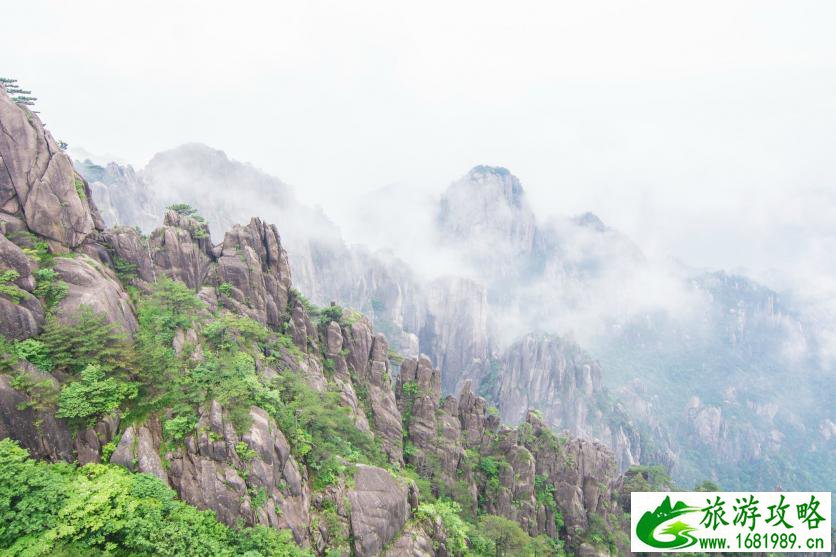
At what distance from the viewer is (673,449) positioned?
14862cm

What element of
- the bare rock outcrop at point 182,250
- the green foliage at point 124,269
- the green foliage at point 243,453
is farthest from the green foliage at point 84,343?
the bare rock outcrop at point 182,250

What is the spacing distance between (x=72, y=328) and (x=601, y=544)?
48.3 metres

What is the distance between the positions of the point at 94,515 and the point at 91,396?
5459mm

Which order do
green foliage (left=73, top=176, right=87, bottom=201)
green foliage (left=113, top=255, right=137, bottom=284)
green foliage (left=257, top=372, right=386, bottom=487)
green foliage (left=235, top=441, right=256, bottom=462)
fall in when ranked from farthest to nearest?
green foliage (left=113, top=255, right=137, bottom=284) → green foliage (left=73, top=176, right=87, bottom=201) → green foliage (left=257, top=372, right=386, bottom=487) → green foliage (left=235, top=441, right=256, bottom=462)

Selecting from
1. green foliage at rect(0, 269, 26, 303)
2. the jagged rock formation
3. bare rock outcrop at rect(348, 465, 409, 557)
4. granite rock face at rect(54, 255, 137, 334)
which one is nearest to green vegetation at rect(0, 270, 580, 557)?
granite rock face at rect(54, 255, 137, 334)

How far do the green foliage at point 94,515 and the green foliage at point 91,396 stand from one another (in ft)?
6.33

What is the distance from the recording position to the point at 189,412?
19.2 meters

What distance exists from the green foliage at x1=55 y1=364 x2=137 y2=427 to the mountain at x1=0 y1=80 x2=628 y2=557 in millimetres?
70

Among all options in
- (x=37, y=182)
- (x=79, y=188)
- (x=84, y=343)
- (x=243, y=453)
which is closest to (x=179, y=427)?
(x=243, y=453)

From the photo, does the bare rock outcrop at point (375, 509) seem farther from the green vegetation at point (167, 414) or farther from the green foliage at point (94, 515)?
the green foliage at point (94, 515)

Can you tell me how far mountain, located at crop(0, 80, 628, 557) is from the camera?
1498 centimetres

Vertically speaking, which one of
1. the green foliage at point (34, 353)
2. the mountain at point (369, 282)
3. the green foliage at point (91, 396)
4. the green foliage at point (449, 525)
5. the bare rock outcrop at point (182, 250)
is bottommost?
the green foliage at point (449, 525)

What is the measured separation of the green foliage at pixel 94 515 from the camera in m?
12.4

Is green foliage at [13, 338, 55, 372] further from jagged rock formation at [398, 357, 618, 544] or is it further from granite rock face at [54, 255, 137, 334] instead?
jagged rock formation at [398, 357, 618, 544]
